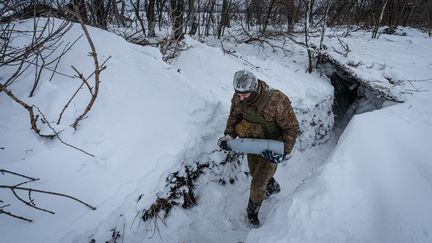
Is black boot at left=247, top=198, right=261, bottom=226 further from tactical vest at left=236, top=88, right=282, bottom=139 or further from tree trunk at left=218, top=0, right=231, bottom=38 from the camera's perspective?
tree trunk at left=218, top=0, right=231, bottom=38

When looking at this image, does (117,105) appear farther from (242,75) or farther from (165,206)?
(242,75)

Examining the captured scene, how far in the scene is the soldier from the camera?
2.90 meters

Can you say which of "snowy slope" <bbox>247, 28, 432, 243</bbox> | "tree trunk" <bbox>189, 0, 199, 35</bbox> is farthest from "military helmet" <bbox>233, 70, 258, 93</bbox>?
"tree trunk" <bbox>189, 0, 199, 35</bbox>

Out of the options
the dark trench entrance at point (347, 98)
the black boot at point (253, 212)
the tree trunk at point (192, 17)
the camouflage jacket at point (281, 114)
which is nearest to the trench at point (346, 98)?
the dark trench entrance at point (347, 98)

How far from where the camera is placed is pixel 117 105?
3346 millimetres

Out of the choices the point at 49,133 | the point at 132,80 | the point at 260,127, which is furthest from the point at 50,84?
the point at 260,127

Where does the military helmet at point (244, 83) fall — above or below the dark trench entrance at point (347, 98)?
above

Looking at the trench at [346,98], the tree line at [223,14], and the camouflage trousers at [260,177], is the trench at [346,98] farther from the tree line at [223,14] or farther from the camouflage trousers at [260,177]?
the camouflage trousers at [260,177]

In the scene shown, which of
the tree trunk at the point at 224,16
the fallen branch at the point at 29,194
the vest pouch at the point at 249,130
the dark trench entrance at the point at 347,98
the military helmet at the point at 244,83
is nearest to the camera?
the fallen branch at the point at 29,194

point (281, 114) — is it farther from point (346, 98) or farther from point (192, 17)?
point (192, 17)

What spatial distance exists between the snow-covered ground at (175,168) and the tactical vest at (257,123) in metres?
0.66

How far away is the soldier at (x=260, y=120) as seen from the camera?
2.90 m

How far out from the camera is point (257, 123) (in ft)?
10.5

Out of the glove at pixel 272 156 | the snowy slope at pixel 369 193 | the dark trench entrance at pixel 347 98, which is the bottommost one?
the dark trench entrance at pixel 347 98
